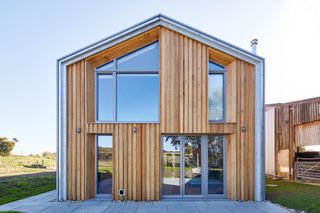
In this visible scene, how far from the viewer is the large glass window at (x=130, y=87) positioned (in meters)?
7.95

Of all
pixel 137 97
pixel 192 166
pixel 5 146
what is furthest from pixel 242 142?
pixel 5 146

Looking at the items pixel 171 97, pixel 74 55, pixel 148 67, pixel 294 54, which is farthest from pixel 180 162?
pixel 294 54

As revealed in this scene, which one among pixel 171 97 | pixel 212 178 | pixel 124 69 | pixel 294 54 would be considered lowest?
pixel 212 178

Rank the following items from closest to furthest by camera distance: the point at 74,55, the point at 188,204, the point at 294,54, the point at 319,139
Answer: the point at 188,204, the point at 74,55, the point at 319,139, the point at 294,54

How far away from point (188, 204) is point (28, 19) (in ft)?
42.8

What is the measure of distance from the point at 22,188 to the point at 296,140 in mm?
13465

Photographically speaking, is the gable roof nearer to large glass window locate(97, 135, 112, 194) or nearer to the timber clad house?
the timber clad house

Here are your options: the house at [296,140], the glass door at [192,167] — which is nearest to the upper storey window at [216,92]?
the glass door at [192,167]

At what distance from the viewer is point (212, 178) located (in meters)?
7.81

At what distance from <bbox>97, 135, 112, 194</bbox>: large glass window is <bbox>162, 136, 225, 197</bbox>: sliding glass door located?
74.3 inches

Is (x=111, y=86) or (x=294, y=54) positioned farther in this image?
(x=294, y=54)

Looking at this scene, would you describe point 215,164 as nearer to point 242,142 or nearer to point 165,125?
point 242,142

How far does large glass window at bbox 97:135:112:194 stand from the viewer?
7.80m

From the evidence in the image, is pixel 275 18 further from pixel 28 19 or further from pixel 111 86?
pixel 28 19
